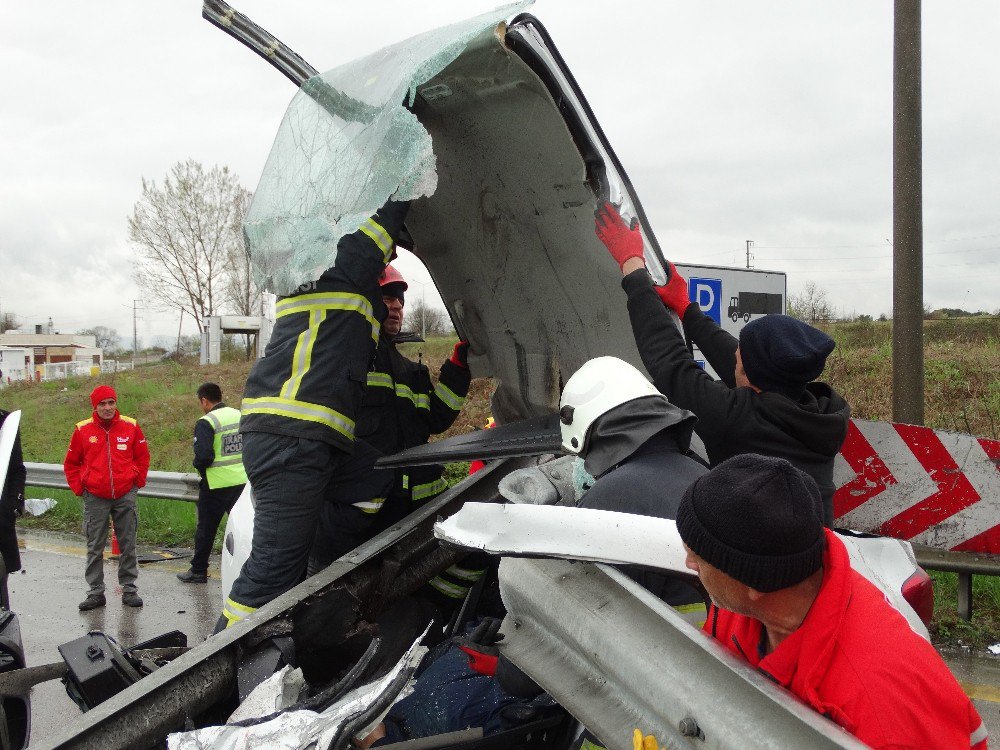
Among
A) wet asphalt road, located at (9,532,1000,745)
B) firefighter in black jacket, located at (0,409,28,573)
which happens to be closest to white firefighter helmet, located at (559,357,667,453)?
wet asphalt road, located at (9,532,1000,745)

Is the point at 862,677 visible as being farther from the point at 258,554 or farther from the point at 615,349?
the point at 615,349

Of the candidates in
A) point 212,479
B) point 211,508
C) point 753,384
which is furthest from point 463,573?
point 211,508

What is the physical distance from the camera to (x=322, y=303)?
2.41 m

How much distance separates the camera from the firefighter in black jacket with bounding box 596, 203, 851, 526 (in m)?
2.44

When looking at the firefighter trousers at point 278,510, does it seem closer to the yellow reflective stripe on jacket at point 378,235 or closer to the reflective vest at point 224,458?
the yellow reflective stripe on jacket at point 378,235

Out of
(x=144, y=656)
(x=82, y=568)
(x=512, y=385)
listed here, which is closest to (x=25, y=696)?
(x=144, y=656)

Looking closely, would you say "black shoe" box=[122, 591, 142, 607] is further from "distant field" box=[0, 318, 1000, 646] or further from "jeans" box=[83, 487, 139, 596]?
"distant field" box=[0, 318, 1000, 646]

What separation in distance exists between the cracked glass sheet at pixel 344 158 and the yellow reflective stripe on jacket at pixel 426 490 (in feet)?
3.27

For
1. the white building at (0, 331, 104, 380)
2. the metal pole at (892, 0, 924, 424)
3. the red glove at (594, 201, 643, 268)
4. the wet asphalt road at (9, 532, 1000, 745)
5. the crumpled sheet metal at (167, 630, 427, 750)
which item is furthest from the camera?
the white building at (0, 331, 104, 380)

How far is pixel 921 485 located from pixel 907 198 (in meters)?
2.01

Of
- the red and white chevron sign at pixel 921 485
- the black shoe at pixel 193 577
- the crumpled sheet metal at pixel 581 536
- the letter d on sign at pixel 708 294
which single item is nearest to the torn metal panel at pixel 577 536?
the crumpled sheet metal at pixel 581 536

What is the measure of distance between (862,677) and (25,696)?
2536mm

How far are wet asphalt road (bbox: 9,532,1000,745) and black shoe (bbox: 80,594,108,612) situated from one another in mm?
68

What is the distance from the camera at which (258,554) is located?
7.84ft
